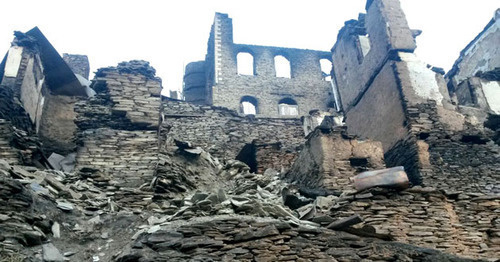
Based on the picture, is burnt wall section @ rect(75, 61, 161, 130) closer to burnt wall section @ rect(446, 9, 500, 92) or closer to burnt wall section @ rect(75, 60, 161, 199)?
A: burnt wall section @ rect(75, 60, 161, 199)

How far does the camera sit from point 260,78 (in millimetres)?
25344

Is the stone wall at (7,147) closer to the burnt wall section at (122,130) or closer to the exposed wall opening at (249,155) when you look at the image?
the burnt wall section at (122,130)

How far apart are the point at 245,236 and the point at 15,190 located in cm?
281

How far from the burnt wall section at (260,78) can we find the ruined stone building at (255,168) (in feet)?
21.6

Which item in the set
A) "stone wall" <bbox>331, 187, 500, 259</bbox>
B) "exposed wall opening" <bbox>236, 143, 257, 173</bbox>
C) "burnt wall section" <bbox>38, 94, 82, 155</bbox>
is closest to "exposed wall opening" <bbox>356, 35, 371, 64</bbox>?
"exposed wall opening" <bbox>236, 143, 257, 173</bbox>

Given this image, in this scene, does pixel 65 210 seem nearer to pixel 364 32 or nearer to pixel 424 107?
pixel 424 107

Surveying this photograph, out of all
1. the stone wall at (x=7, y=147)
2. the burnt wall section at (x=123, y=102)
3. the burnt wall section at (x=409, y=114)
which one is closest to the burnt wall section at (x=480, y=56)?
the burnt wall section at (x=409, y=114)

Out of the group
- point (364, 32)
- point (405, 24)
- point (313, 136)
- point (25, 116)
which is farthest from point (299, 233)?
point (364, 32)

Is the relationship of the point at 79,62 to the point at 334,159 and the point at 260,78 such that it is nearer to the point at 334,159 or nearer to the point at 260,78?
the point at 260,78

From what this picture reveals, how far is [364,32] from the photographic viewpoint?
16.0m

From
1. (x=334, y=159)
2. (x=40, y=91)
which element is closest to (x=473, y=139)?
(x=334, y=159)

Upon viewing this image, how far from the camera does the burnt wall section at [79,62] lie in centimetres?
1933

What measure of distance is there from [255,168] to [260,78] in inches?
555

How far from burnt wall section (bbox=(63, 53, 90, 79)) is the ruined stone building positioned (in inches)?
227
